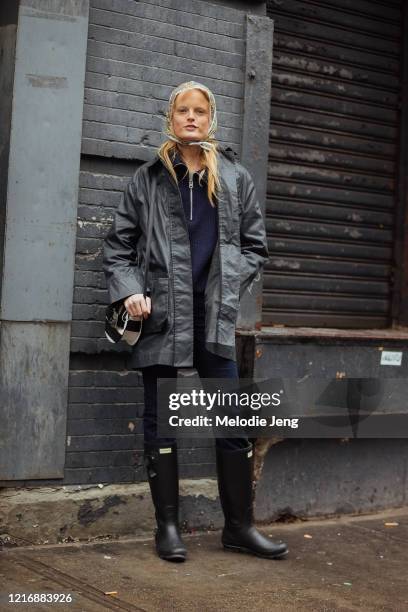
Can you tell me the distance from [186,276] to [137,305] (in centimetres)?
27

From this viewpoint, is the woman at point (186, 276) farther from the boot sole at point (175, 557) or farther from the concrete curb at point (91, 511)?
the concrete curb at point (91, 511)

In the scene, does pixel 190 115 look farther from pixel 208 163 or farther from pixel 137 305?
pixel 137 305

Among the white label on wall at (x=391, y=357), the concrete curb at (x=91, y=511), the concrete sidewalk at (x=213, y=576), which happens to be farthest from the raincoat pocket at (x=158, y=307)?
the white label on wall at (x=391, y=357)

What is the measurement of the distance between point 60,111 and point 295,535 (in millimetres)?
2492

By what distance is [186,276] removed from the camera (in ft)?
14.6

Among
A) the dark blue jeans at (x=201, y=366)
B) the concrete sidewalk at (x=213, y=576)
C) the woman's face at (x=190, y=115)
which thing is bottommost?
the concrete sidewalk at (x=213, y=576)

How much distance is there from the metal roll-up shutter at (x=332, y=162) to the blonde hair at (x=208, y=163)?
120cm

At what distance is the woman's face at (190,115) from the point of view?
4.53 metres

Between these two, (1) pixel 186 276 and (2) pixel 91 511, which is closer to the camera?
(1) pixel 186 276

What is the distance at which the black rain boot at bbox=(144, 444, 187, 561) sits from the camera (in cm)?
448

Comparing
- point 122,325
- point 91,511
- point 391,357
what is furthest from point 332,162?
point 91,511

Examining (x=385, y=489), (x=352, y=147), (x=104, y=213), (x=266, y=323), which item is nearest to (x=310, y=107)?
(x=352, y=147)

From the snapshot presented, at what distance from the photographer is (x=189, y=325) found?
4.45 metres

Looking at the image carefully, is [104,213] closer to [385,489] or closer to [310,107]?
[310,107]
